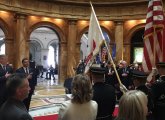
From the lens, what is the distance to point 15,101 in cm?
251

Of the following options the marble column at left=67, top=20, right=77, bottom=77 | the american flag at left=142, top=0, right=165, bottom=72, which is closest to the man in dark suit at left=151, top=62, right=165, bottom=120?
the american flag at left=142, top=0, right=165, bottom=72

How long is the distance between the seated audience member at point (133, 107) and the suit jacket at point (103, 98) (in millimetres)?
1687

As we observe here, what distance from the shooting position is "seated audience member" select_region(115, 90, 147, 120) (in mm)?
2061

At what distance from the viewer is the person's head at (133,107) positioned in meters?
2.06

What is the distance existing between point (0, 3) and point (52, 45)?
779 inches

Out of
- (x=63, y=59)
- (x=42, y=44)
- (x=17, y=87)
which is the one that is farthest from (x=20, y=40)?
(x=42, y=44)

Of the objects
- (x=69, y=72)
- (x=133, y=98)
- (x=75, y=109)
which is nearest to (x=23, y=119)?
(x=75, y=109)

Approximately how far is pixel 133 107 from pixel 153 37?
→ 3876 mm

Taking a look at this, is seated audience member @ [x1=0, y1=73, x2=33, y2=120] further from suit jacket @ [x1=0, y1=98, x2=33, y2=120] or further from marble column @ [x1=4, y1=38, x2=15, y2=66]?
marble column @ [x1=4, y1=38, x2=15, y2=66]

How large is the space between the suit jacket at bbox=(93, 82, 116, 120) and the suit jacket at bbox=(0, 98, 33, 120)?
155 centimetres

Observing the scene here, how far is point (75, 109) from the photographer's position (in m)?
2.95

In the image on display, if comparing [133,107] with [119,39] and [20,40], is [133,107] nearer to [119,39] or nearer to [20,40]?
[20,40]

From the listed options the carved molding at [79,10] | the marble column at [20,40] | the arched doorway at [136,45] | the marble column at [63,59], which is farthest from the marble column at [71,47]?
the arched doorway at [136,45]

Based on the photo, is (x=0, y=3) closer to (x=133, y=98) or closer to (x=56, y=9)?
(x=56, y=9)
